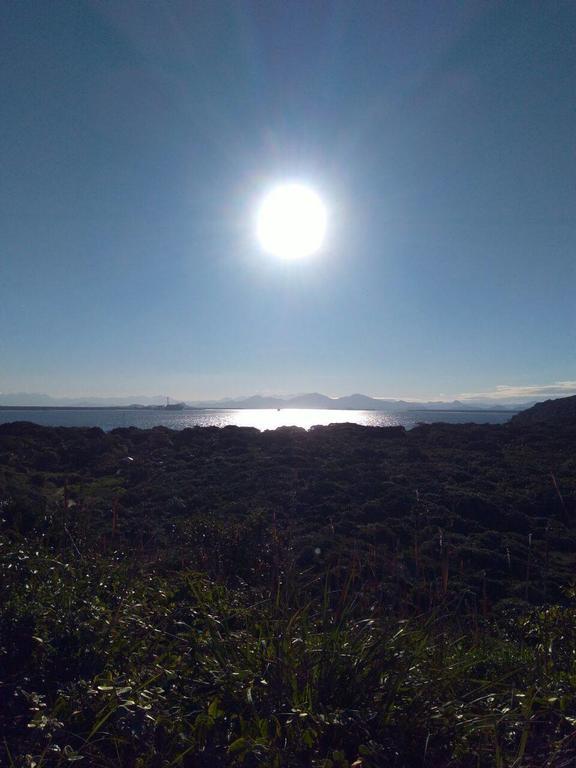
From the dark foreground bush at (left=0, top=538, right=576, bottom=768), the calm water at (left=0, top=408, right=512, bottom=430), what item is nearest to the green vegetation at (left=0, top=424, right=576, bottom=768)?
the dark foreground bush at (left=0, top=538, right=576, bottom=768)

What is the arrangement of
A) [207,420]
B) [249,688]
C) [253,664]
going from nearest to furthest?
1. [249,688]
2. [253,664]
3. [207,420]

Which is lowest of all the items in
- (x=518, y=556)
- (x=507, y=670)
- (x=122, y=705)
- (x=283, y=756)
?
(x=518, y=556)

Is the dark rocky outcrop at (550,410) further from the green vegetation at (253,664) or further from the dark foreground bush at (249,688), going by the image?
the dark foreground bush at (249,688)

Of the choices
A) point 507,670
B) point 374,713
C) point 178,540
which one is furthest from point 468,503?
point 374,713

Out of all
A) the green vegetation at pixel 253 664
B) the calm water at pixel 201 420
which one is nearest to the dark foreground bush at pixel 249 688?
the green vegetation at pixel 253 664

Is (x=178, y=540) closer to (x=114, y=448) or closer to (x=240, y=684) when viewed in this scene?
(x=240, y=684)

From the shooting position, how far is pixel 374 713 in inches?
76.2

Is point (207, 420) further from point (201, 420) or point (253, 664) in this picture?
point (253, 664)

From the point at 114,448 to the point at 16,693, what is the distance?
457 inches

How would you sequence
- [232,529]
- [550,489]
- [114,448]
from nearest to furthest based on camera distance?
[232,529]
[550,489]
[114,448]

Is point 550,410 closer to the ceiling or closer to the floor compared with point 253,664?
closer to the ceiling

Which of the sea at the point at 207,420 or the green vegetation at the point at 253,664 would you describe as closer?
the green vegetation at the point at 253,664

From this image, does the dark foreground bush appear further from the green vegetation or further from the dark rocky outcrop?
the dark rocky outcrop

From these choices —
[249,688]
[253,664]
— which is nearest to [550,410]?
[253,664]
